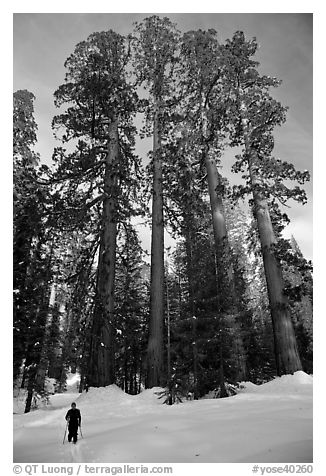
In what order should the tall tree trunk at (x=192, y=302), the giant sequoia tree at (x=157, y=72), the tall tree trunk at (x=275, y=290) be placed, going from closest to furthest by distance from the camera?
the tall tree trunk at (x=275, y=290) → the tall tree trunk at (x=192, y=302) → the giant sequoia tree at (x=157, y=72)

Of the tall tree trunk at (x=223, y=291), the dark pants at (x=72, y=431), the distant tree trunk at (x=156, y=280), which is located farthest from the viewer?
the distant tree trunk at (x=156, y=280)

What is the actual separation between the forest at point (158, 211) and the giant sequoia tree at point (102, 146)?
56 millimetres

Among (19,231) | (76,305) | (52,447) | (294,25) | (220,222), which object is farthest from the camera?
(220,222)

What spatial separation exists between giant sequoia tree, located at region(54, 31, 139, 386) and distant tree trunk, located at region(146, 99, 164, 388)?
121 centimetres

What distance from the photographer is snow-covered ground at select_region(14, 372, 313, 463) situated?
4.07 metres

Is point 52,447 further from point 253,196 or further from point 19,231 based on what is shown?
point 253,196

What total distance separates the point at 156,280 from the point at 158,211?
3.02m

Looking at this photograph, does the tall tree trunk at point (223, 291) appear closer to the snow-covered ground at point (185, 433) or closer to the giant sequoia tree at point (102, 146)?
the snow-covered ground at point (185, 433)

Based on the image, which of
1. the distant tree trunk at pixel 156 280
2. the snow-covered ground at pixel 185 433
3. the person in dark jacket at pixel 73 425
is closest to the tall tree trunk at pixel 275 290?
the snow-covered ground at pixel 185 433

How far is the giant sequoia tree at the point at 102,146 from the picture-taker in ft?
29.8

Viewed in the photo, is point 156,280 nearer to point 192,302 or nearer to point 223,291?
point 192,302

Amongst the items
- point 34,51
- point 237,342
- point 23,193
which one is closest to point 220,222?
point 237,342
